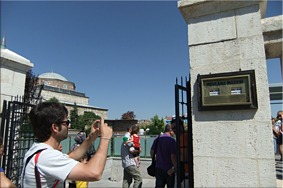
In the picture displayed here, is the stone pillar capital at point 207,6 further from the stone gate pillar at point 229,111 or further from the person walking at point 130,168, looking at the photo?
the person walking at point 130,168

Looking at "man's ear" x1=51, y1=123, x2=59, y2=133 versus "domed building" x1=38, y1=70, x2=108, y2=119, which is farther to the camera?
"domed building" x1=38, y1=70, x2=108, y2=119

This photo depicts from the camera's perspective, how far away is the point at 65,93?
176ft

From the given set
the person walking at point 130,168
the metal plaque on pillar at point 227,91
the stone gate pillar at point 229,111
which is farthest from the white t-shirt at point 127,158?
the metal plaque on pillar at point 227,91

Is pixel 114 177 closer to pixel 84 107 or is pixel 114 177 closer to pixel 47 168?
pixel 47 168

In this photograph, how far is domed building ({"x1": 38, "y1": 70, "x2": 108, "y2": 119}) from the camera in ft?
166

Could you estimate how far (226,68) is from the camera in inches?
121

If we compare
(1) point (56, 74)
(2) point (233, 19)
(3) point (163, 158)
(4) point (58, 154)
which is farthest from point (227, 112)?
(1) point (56, 74)

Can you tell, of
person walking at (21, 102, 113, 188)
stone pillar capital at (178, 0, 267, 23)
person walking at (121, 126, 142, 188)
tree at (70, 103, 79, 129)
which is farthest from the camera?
tree at (70, 103, 79, 129)

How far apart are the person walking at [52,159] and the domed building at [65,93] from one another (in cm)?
5022

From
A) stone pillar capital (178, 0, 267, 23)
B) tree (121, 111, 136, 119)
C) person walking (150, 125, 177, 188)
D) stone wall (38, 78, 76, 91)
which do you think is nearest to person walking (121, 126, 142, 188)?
person walking (150, 125, 177, 188)

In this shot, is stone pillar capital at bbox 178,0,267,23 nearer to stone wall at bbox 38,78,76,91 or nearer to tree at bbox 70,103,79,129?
tree at bbox 70,103,79,129

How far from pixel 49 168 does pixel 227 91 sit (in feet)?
8.06

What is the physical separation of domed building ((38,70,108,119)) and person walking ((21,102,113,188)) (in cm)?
5022

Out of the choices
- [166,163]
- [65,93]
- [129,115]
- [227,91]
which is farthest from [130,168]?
[129,115]
